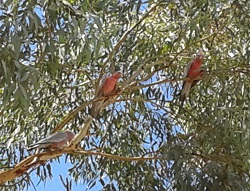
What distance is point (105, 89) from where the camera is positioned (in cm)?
276

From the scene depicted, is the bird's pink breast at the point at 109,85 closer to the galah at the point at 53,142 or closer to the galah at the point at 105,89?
the galah at the point at 105,89

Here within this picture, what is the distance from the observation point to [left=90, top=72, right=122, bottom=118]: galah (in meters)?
2.75

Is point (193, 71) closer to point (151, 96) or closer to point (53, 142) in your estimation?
point (151, 96)

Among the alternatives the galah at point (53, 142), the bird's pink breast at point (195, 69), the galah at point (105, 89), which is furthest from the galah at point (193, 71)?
the galah at point (53, 142)

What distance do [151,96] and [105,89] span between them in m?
0.41

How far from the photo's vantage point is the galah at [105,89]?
2746 mm

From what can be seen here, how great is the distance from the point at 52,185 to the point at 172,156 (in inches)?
43.3

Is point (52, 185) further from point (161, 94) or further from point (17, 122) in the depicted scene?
point (161, 94)

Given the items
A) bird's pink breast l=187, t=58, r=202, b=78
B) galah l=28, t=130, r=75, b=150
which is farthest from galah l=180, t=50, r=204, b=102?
galah l=28, t=130, r=75, b=150

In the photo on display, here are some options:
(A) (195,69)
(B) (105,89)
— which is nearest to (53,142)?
(B) (105,89)

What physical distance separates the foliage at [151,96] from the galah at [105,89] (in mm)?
54

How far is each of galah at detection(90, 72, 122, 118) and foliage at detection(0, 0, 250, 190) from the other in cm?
5

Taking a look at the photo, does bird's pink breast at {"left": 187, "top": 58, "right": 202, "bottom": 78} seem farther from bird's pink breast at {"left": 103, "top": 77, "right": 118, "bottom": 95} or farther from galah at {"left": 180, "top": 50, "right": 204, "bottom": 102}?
bird's pink breast at {"left": 103, "top": 77, "right": 118, "bottom": 95}

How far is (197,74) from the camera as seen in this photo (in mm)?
2803
